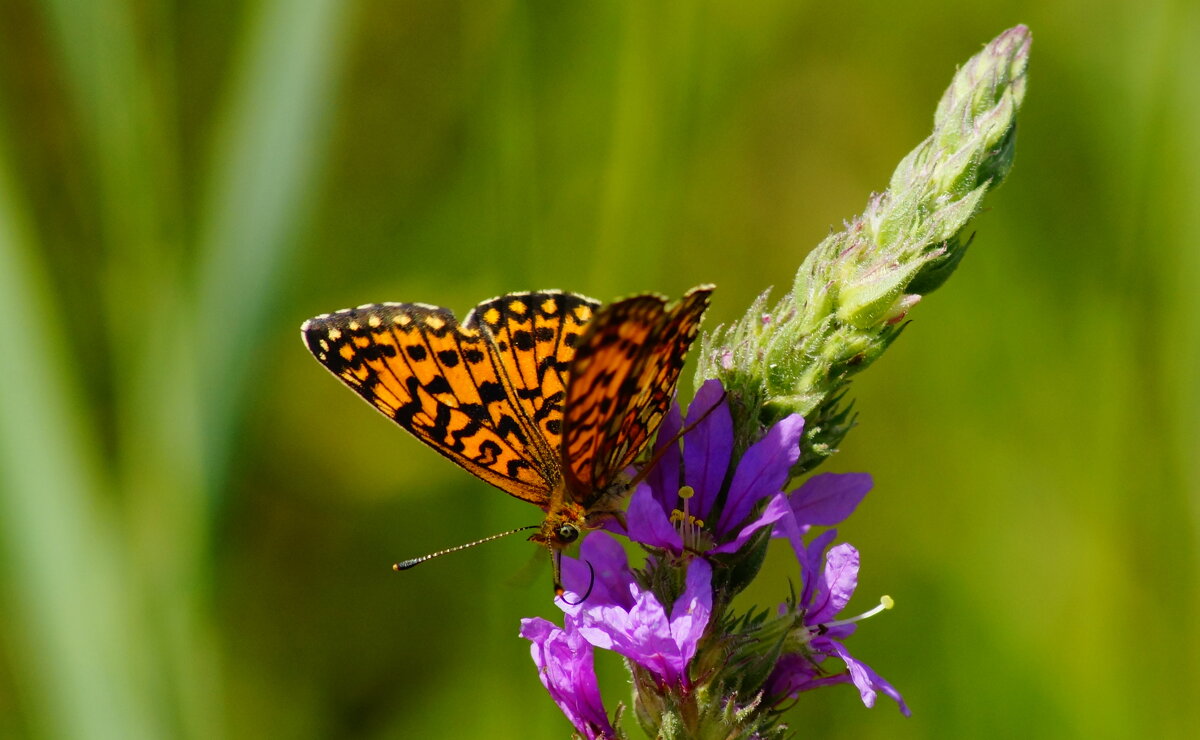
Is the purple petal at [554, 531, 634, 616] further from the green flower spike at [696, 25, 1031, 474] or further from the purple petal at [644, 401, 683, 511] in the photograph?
the green flower spike at [696, 25, 1031, 474]

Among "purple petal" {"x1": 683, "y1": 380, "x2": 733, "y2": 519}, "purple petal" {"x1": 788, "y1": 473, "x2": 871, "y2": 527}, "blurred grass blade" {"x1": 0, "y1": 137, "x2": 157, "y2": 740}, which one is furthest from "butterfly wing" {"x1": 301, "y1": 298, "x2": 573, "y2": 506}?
"blurred grass blade" {"x1": 0, "y1": 137, "x2": 157, "y2": 740}

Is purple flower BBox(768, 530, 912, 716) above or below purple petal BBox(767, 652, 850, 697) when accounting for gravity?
above

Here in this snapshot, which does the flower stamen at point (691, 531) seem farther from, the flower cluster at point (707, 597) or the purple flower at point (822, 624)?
the purple flower at point (822, 624)

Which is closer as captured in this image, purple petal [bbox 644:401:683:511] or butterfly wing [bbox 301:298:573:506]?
purple petal [bbox 644:401:683:511]

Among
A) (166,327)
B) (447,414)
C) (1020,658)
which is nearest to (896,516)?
(1020,658)

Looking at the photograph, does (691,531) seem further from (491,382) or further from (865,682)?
(491,382)

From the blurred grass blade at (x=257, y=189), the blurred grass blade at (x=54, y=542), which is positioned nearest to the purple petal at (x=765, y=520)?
the blurred grass blade at (x=257, y=189)
